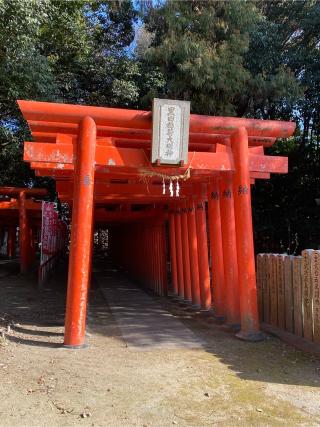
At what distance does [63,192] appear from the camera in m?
10.8

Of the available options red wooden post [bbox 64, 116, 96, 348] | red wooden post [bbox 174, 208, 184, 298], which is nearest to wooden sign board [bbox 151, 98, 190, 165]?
red wooden post [bbox 64, 116, 96, 348]

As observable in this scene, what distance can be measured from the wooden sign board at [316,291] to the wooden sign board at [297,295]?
363mm

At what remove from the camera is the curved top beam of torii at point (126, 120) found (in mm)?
6430

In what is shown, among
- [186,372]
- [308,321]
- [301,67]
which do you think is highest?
[301,67]

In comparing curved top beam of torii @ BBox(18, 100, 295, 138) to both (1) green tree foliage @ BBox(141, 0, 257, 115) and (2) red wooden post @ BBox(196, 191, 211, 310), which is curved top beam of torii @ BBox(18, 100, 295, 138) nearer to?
(2) red wooden post @ BBox(196, 191, 211, 310)

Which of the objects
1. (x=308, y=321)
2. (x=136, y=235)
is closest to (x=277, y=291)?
(x=308, y=321)

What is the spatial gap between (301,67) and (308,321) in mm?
10008

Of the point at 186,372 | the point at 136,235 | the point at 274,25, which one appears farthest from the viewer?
the point at 136,235

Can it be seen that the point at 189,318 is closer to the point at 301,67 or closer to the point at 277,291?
the point at 277,291

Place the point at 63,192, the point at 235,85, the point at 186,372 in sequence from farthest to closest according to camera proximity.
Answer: the point at 235,85
the point at 63,192
the point at 186,372

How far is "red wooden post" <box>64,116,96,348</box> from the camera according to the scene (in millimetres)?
6289

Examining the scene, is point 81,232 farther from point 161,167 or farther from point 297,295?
point 297,295

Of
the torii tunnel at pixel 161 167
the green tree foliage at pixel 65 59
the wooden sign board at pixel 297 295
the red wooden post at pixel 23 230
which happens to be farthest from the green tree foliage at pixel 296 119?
the red wooden post at pixel 23 230

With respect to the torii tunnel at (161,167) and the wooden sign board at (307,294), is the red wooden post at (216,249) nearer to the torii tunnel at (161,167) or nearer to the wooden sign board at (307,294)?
the torii tunnel at (161,167)
